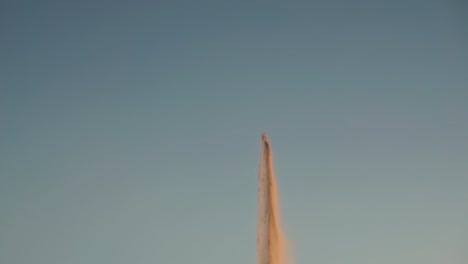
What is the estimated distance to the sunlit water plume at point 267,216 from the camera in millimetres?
52594

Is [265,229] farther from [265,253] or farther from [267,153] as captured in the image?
[267,153]

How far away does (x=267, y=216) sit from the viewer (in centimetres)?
5344

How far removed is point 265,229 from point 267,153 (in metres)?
6.53

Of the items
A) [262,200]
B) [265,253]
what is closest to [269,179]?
[262,200]

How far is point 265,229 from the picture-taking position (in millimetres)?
53000

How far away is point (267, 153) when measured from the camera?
54.2 m

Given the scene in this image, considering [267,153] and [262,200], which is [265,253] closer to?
[262,200]

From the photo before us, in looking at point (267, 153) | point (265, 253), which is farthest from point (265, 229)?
point (267, 153)

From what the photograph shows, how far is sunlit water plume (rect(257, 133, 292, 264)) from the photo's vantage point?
52594 mm

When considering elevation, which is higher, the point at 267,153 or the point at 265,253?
the point at 267,153

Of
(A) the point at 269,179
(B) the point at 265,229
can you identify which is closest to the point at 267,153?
(A) the point at 269,179

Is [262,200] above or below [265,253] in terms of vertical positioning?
above

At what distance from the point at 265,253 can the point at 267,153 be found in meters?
8.54

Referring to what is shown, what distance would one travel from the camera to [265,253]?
Answer: 52.4 m
